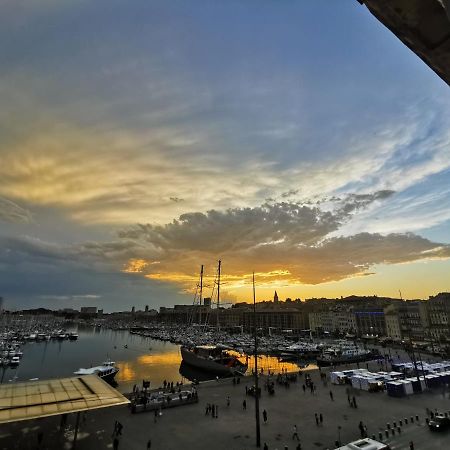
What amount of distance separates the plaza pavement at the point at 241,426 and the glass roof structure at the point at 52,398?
3.14 metres

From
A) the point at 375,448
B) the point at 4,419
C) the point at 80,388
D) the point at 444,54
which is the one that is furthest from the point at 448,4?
the point at 80,388

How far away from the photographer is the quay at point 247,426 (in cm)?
2444

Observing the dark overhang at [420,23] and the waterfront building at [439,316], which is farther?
the waterfront building at [439,316]

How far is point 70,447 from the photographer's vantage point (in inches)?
909

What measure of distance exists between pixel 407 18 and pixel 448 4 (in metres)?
0.89

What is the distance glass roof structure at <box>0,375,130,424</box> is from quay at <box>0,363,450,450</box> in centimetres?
314

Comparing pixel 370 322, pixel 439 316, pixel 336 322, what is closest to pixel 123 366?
pixel 439 316

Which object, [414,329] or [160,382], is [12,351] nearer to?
[160,382]

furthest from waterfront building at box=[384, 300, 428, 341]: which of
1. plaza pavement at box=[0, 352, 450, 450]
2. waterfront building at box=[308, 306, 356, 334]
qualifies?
plaza pavement at box=[0, 352, 450, 450]

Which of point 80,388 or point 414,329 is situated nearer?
point 80,388

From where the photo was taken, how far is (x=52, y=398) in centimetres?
2352

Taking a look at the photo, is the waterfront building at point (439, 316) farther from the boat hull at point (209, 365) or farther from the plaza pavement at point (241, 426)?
the plaza pavement at point (241, 426)

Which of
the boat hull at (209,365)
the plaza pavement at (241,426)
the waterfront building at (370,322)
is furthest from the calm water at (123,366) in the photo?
the waterfront building at (370,322)

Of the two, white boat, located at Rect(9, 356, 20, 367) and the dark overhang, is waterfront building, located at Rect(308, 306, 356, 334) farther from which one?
the dark overhang
